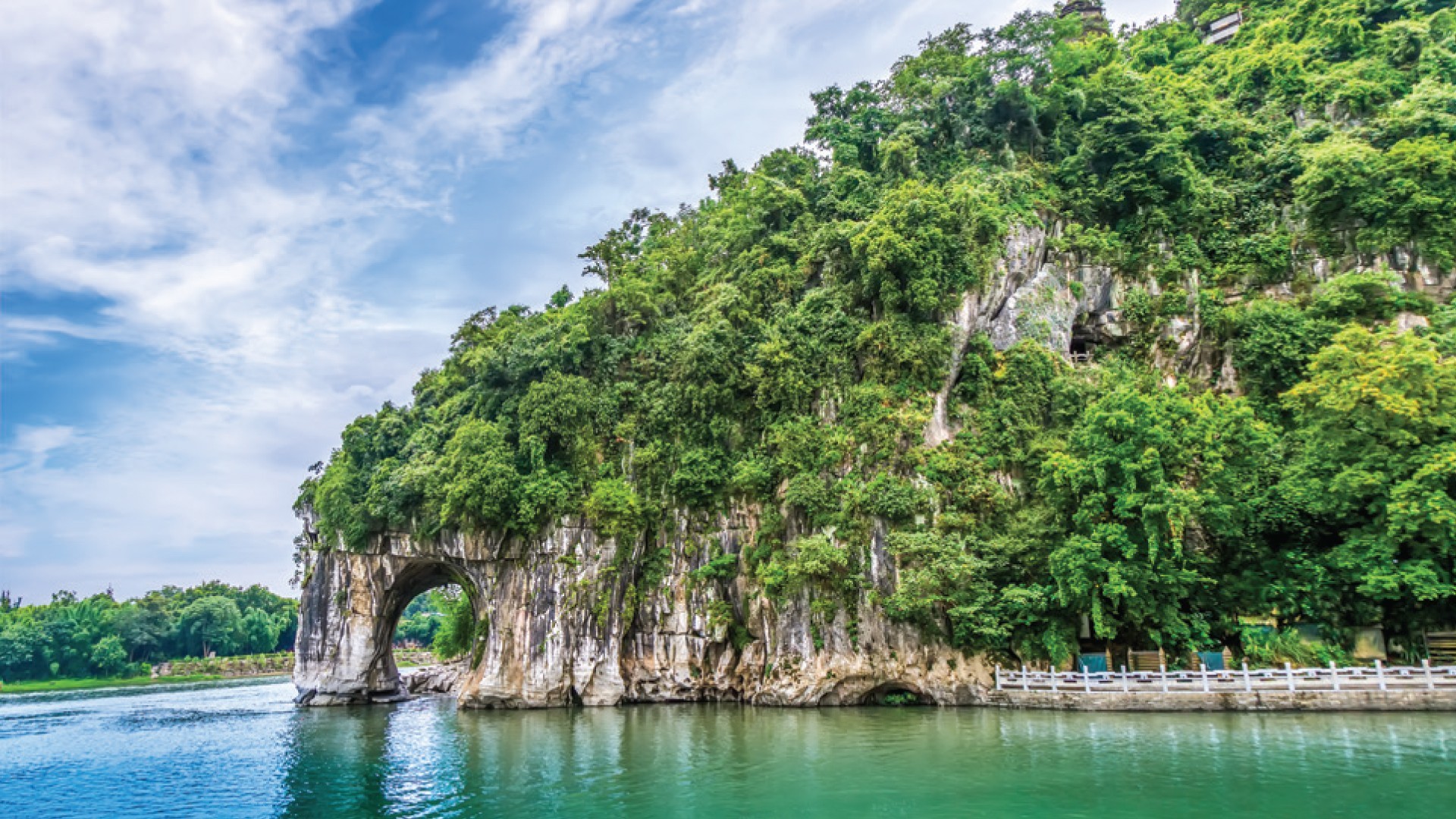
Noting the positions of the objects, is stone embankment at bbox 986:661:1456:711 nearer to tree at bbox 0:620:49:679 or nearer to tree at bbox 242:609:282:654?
tree at bbox 0:620:49:679

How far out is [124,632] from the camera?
65.1 metres

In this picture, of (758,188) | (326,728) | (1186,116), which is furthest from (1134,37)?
(326,728)

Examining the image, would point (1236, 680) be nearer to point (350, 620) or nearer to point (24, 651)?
point (350, 620)

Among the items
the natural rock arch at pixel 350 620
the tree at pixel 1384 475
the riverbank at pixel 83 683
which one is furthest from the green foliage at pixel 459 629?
the tree at pixel 1384 475

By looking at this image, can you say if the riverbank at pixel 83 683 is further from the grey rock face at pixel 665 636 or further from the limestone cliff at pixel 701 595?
the limestone cliff at pixel 701 595

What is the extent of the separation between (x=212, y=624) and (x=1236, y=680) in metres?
77.5

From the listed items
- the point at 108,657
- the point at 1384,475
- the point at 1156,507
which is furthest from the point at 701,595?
the point at 108,657

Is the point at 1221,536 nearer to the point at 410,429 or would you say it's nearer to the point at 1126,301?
the point at 1126,301

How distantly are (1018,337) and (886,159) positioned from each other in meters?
9.03

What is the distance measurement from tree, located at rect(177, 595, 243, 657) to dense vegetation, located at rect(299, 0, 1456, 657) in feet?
147

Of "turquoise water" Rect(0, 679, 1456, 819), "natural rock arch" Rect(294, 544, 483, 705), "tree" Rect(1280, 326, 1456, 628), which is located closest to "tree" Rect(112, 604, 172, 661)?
"natural rock arch" Rect(294, 544, 483, 705)

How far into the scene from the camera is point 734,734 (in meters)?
18.4

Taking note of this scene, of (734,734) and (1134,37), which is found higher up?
(1134,37)

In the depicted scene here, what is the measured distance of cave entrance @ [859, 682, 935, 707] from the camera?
22094mm
